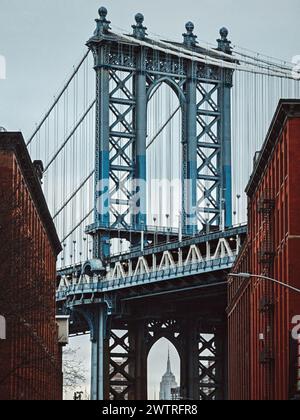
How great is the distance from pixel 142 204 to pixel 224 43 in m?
17.3

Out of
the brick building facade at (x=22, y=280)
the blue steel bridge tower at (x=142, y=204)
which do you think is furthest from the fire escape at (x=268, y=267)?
the blue steel bridge tower at (x=142, y=204)

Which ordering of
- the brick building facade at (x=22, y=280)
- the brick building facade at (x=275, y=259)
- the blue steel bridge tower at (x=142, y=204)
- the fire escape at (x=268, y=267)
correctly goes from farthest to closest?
1. the blue steel bridge tower at (x=142, y=204)
2. the fire escape at (x=268, y=267)
3. the brick building facade at (x=275, y=259)
4. the brick building facade at (x=22, y=280)

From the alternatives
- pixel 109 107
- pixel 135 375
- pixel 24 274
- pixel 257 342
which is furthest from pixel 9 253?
pixel 135 375

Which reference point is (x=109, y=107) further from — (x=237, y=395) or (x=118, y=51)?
(x=237, y=395)

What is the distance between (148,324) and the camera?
582ft

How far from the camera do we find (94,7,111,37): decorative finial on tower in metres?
156

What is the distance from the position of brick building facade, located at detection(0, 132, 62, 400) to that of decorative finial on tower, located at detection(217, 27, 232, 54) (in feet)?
150

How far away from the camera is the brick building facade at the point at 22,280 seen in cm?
6128

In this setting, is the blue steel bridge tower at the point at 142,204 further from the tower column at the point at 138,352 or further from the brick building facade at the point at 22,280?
the brick building facade at the point at 22,280

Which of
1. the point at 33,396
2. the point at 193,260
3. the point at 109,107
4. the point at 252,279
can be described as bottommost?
the point at 33,396

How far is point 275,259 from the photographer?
8594 cm

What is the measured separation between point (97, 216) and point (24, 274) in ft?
269

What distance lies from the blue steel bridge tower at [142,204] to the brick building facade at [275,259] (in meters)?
39.7

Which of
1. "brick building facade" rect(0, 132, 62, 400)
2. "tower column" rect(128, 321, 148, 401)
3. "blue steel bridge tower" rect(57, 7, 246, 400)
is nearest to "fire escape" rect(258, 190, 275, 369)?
"brick building facade" rect(0, 132, 62, 400)
